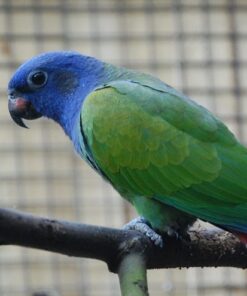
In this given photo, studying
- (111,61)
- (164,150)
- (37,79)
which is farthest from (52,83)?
(111,61)

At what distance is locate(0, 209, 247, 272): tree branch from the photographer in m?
0.70

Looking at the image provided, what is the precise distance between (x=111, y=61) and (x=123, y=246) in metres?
1.27

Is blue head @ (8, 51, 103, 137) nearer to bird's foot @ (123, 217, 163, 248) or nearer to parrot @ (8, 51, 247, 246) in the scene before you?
parrot @ (8, 51, 247, 246)

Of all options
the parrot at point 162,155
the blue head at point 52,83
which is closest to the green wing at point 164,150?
the parrot at point 162,155

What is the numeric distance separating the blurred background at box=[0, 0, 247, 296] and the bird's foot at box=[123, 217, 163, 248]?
91 centimetres

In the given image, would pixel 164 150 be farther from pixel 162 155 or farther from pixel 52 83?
pixel 52 83

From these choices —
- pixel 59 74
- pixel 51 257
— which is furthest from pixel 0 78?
pixel 59 74

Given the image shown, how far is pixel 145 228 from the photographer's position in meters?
1.02

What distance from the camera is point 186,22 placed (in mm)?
2082

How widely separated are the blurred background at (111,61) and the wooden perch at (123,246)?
1008 millimetres

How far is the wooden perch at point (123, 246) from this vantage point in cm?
71

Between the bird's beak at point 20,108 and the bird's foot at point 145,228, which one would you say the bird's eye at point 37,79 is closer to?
the bird's beak at point 20,108

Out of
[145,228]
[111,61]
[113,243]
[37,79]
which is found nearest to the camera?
[113,243]

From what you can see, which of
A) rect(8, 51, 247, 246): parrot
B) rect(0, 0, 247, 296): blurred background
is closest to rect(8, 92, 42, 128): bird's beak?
rect(8, 51, 247, 246): parrot
